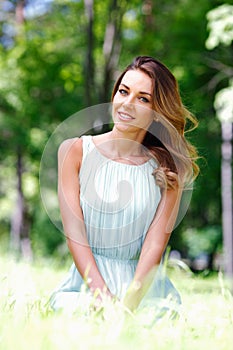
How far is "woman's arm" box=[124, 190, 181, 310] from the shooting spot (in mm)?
Result: 2654

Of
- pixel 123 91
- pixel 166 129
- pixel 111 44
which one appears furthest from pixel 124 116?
pixel 111 44

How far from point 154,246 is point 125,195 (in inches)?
10.1

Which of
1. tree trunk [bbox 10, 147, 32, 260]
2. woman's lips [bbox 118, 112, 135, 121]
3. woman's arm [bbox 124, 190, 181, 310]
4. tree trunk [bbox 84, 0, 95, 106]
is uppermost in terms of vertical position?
tree trunk [bbox 84, 0, 95, 106]

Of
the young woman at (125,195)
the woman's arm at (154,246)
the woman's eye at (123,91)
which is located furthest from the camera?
the woman's eye at (123,91)

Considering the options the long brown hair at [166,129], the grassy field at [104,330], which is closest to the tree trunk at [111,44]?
the long brown hair at [166,129]

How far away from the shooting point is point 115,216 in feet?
9.21

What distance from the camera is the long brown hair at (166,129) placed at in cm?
288

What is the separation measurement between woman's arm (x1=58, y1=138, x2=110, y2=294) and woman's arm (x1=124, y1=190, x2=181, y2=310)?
12 centimetres

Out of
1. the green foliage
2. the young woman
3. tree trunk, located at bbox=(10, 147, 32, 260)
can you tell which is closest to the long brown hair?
the young woman

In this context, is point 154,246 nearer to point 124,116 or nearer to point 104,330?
point 124,116

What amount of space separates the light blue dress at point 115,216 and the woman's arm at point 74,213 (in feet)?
0.12

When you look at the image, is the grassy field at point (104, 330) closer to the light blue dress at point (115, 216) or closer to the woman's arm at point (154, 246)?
the woman's arm at point (154, 246)

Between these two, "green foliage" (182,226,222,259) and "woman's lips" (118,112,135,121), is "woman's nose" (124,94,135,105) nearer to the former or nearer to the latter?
"woman's lips" (118,112,135,121)

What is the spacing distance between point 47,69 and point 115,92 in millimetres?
11677
